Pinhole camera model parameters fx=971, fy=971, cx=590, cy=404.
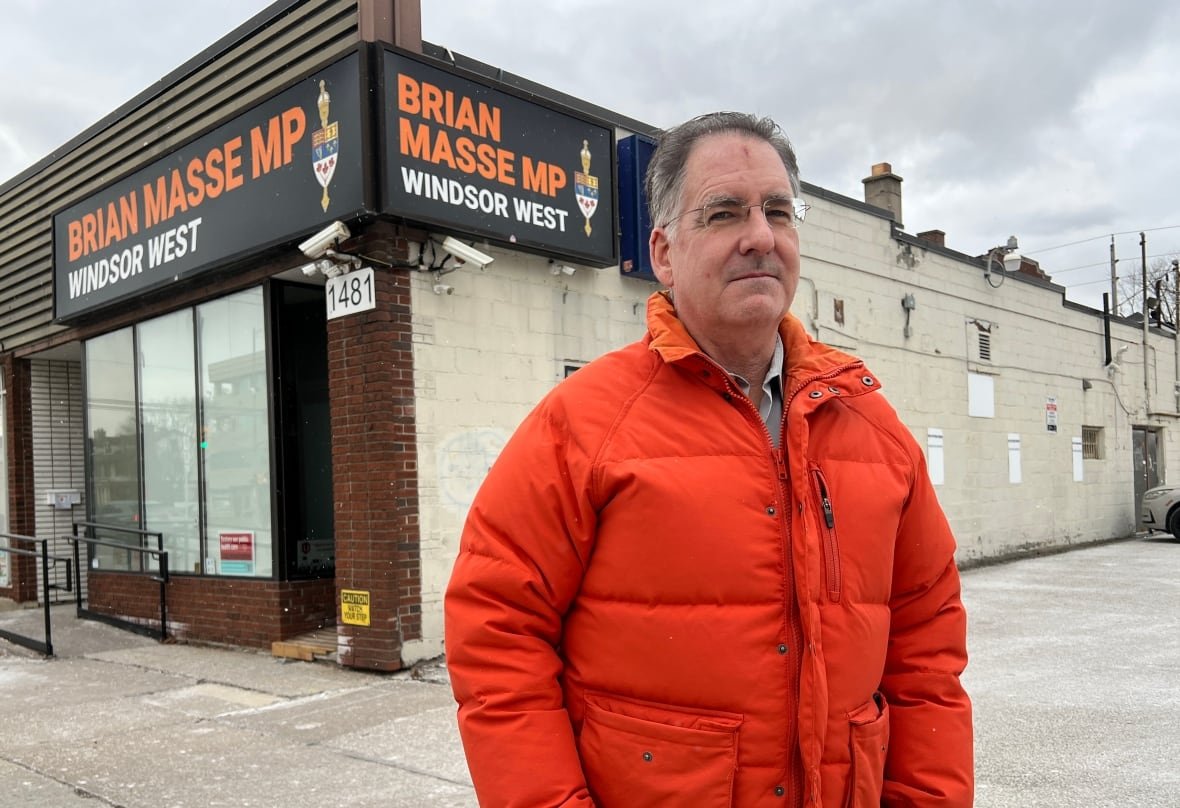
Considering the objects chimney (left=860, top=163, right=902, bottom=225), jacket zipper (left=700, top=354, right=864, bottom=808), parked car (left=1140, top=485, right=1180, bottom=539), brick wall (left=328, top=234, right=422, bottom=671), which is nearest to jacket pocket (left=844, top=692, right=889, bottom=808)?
jacket zipper (left=700, top=354, right=864, bottom=808)

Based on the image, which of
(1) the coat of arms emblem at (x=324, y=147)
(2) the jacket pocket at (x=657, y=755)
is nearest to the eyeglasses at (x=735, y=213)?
(2) the jacket pocket at (x=657, y=755)

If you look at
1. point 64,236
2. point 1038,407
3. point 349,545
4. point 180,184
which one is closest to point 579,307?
point 349,545

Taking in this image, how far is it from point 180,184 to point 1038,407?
547 inches

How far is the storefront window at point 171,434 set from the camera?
8.97 metres

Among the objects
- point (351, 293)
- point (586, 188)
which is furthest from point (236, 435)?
point (586, 188)

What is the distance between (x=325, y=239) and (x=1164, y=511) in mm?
16479

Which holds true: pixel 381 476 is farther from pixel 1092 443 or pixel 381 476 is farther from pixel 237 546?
pixel 1092 443

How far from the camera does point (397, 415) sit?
7023mm

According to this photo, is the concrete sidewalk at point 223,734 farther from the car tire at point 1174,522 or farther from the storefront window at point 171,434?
the car tire at point 1174,522

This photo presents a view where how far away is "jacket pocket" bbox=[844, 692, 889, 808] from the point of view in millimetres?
1842

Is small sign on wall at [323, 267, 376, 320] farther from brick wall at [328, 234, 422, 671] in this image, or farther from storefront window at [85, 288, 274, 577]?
storefront window at [85, 288, 274, 577]

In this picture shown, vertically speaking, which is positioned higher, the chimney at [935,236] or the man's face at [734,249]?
the chimney at [935,236]

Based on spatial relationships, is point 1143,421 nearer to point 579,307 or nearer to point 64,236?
point 579,307

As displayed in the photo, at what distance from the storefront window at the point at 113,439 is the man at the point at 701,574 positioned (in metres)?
8.98
